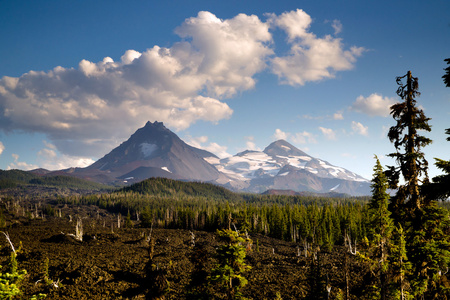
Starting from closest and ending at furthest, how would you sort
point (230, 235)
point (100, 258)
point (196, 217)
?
point (230, 235) < point (100, 258) < point (196, 217)

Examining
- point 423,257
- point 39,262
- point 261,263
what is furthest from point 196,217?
point 423,257

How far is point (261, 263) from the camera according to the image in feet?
173

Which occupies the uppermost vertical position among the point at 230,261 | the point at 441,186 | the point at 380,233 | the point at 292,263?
the point at 441,186

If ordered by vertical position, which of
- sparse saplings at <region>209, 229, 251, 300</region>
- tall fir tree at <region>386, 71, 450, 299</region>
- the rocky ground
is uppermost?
tall fir tree at <region>386, 71, 450, 299</region>

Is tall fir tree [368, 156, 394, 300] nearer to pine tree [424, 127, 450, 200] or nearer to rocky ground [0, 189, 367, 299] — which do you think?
rocky ground [0, 189, 367, 299]

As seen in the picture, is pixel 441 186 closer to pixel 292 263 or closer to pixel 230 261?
pixel 230 261

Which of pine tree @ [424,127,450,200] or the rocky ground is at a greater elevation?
pine tree @ [424,127,450,200]

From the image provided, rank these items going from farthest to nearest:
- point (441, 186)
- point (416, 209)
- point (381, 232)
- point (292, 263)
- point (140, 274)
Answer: point (292, 263) → point (140, 274) → point (381, 232) → point (416, 209) → point (441, 186)

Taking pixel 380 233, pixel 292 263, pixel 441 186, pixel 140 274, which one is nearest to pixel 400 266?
pixel 380 233

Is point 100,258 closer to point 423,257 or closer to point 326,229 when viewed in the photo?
point 423,257

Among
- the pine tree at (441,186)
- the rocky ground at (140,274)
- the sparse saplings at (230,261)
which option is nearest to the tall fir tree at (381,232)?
the rocky ground at (140,274)

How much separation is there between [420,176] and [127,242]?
218ft

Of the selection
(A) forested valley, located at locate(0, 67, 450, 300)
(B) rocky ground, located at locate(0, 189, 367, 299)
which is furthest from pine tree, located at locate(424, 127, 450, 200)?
(B) rocky ground, located at locate(0, 189, 367, 299)

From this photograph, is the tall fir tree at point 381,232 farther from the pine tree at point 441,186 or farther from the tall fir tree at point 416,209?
the pine tree at point 441,186
